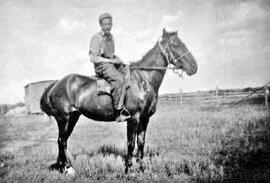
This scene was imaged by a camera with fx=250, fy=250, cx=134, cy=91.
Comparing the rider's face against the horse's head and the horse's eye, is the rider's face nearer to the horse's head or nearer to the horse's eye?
the horse's head

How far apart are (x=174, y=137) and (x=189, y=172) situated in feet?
11.6

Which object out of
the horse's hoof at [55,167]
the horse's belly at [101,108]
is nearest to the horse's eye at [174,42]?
the horse's belly at [101,108]

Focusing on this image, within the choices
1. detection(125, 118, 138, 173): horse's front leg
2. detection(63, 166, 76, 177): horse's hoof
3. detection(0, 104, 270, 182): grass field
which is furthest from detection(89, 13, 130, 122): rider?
detection(63, 166, 76, 177): horse's hoof

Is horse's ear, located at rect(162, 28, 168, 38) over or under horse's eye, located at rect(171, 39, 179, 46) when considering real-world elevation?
over

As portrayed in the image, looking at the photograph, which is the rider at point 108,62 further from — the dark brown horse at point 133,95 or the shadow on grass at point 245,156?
the shadow on grass at point 245,156

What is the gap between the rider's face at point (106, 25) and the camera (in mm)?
6012

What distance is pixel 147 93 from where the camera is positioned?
5.90 metres

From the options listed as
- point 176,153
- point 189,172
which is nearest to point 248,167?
point 189,172

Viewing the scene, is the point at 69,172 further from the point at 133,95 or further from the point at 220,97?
the point at 220,97

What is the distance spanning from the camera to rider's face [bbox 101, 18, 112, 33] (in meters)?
6.01

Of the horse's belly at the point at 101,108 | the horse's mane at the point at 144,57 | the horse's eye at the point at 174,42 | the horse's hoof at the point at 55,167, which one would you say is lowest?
the horse's hoof at the point at 55,167

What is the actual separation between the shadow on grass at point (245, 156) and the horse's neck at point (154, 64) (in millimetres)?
2362

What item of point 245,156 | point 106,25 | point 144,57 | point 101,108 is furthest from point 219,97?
point 106,25

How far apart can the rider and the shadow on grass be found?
8.35 feet
